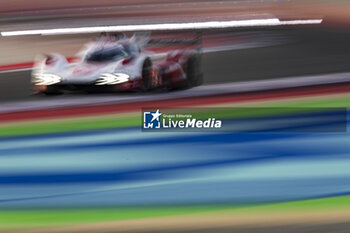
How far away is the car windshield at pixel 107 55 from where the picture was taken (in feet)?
12.7

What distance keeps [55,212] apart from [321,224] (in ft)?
5.59

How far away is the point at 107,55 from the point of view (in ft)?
12.7

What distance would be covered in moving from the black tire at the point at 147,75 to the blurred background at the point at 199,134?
0.18 feet

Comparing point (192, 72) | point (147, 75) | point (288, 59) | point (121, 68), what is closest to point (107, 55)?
point (121, 68)

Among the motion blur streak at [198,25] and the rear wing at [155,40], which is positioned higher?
the motion blur streak at [198,25]

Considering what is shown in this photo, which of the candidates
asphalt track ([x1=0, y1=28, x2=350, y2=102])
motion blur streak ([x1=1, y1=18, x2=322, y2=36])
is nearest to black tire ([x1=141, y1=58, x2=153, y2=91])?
motion blur streak ([x1=1, y1=18, x2=322, y2=36])

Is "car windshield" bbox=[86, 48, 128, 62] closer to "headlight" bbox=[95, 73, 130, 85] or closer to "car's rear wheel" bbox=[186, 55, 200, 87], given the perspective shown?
"headlight" bbox=[95, 73, 130, 85]

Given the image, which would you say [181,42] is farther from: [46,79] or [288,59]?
[46,79]

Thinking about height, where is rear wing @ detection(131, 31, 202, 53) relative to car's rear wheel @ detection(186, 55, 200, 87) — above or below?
above

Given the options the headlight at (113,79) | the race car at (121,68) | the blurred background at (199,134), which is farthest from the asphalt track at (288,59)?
the headlight at (113,79)

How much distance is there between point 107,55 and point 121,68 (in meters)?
0.12

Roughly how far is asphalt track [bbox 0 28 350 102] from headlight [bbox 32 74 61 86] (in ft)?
0.32

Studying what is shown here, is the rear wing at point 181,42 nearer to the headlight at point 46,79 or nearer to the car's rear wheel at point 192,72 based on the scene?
the car's rear wheel at point 192,72

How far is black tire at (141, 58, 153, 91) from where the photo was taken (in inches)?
151
